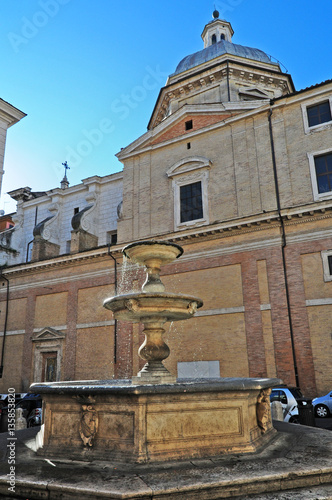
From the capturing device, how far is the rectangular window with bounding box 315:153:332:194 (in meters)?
16.1

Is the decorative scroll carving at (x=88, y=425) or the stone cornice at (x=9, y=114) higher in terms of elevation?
the stone cornice at (x=9, y=114)

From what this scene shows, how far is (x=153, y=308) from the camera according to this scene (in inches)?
256

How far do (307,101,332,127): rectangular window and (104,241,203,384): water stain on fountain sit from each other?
501 inches

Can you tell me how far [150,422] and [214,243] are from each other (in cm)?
1303

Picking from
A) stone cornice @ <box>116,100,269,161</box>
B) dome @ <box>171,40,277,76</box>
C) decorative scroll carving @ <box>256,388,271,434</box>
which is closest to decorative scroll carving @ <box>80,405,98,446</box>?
decorative scroll carving @ <box>256,388,271,434</box>

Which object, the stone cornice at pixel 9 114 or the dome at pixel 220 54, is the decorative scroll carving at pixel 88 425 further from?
the dome at pixel 220 54

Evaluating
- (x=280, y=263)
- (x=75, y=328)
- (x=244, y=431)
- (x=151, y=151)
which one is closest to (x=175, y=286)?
(x=280, y=263)

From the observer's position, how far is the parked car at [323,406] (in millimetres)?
13109

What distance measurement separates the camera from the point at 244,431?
521cm

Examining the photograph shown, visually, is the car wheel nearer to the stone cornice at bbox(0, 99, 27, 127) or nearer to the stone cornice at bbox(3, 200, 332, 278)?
the stone cornice at bbox(3, 200, 332, 278)

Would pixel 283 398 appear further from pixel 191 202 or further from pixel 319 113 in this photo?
pixel 319 113

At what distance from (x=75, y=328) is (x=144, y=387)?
55.1ft

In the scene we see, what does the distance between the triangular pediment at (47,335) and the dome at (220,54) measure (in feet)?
57.0

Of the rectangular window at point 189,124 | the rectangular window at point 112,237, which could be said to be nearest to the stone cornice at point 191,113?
the rectangular window at point 189,124
